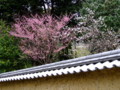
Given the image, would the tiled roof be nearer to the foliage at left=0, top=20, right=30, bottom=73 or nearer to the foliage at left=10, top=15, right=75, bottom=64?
the foliage at left=10, top=15, right=75, bottom=64

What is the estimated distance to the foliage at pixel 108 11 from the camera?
12070 mm

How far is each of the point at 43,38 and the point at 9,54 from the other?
2090 mm

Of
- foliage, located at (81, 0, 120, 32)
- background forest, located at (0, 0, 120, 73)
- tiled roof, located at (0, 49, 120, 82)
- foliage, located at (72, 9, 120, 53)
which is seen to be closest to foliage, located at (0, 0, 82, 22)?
background forest, located at (0, 0, 120, 73)

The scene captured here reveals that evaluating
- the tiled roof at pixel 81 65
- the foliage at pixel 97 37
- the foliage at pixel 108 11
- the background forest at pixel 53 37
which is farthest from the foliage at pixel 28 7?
the tiled roof at pixel 81 65

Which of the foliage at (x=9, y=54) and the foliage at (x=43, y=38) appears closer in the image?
the foliage at (x=43, y=38)

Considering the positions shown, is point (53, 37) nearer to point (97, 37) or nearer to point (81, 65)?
point (97, 37)

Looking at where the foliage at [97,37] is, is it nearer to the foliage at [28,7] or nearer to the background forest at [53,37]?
the background forest at [53,37]

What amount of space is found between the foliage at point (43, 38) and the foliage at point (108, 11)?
1856mm

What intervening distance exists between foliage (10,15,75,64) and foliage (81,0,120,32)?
1856mm

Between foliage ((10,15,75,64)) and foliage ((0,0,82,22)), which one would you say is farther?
foliage ((0,0,82,22))

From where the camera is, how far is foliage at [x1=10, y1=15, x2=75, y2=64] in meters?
12.0

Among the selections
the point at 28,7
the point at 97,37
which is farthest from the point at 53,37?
the point at 28,7

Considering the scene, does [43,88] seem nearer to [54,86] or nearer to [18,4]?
[54,86]

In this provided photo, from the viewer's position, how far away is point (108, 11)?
1253 centimetres
